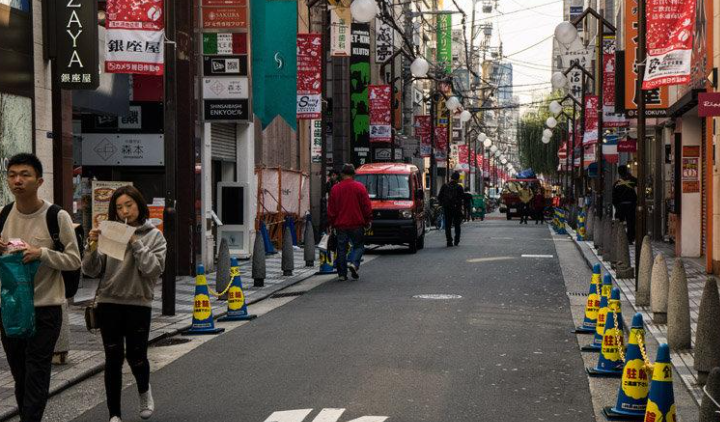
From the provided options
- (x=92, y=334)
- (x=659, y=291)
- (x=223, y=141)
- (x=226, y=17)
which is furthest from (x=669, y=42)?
(x=223, y=141)

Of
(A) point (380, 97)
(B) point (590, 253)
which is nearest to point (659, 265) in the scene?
(B) point (590, 253)

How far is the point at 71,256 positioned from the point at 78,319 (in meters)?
7.51

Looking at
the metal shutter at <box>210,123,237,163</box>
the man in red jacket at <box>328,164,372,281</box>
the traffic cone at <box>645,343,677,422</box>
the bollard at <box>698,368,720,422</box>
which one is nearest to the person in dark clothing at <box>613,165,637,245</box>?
the metal shutter at <box>210,123,237,163</box>

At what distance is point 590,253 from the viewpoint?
1129 inches

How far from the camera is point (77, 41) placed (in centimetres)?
1658

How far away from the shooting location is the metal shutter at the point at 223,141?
26.0 m

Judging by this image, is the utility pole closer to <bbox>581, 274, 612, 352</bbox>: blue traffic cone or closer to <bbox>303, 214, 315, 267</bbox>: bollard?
<bbox>581, 274, 612, 352</bbox>: blue traffic cone

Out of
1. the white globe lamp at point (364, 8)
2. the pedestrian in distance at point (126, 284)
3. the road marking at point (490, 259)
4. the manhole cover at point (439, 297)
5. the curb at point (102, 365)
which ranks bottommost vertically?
the curb at point (102, 365)

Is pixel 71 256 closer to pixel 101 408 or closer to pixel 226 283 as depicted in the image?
pixel 101 408

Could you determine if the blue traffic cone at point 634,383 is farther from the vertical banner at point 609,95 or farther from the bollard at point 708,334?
the vertical banner at point 609,95

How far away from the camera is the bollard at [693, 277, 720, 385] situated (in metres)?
→ 9.51

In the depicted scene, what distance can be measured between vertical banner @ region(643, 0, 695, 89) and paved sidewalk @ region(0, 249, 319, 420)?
7068mm

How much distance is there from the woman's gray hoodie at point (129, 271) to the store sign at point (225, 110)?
14971 millimetres

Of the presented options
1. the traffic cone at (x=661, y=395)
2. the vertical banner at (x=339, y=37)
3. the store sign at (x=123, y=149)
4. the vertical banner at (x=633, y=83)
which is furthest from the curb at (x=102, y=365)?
the vertical banner at (x=339, y=37)
